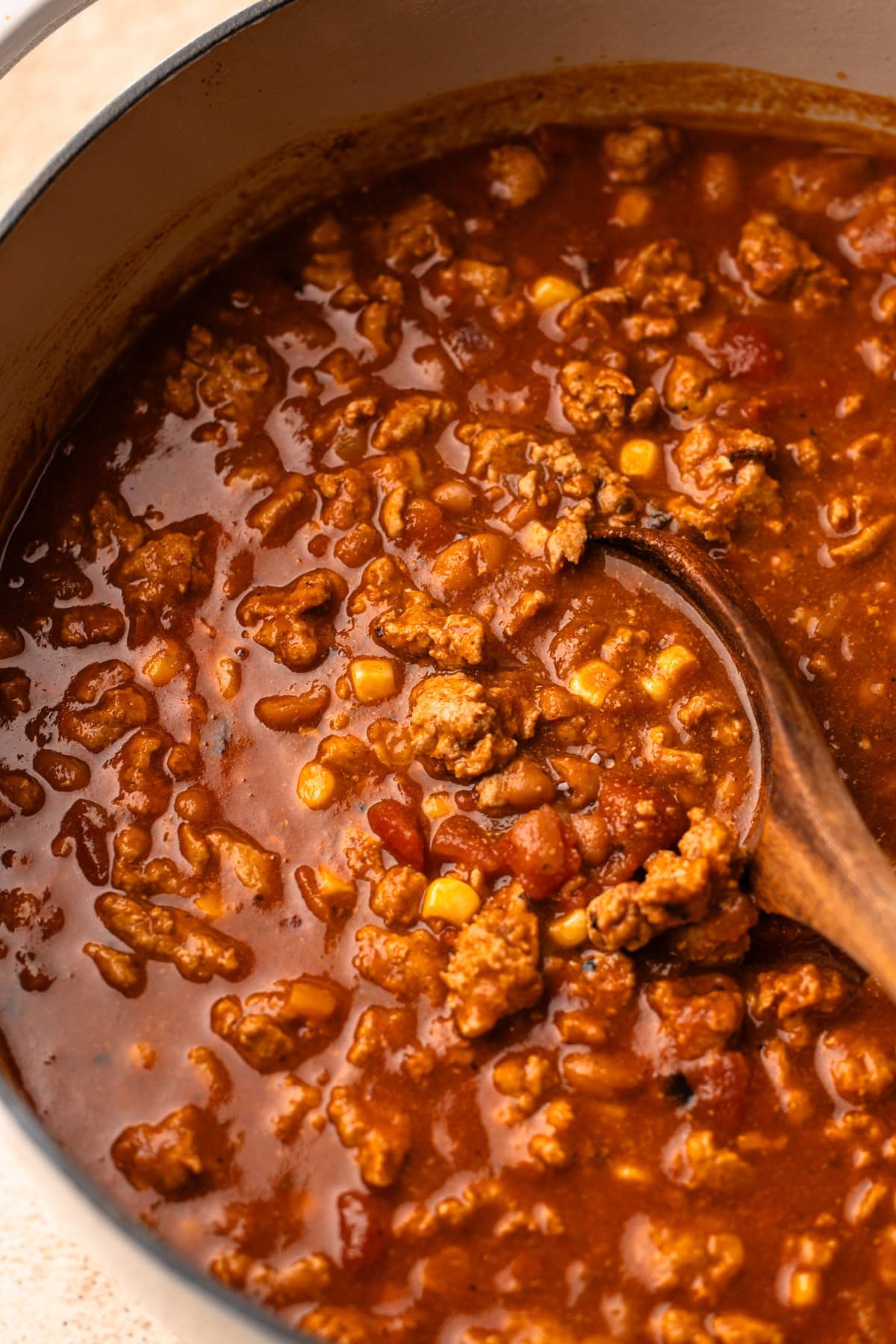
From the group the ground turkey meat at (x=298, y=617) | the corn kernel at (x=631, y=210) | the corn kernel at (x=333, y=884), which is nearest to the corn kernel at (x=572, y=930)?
the corn kernel at (x=333, y=884)

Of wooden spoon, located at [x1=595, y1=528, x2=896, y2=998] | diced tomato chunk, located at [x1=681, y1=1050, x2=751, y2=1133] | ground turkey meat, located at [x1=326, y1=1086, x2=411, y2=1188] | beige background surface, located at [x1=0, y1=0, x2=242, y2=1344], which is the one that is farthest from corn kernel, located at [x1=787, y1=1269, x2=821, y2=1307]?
beige background surface, located at [x1=0, y1=0, x2=242, y2=1344]

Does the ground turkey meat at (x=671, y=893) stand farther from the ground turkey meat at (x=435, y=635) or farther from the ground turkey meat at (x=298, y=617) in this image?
the ground turkey meat at (x=298, y=617)

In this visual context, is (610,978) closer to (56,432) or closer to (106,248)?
(56,432)

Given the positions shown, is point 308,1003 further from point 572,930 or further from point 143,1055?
point 572,930

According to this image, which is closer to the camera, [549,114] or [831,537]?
[831,537]

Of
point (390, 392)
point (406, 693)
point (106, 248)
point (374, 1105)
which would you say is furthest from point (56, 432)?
point (374, 1105)

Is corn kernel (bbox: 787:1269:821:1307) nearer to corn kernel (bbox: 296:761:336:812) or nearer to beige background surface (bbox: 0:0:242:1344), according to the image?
corn kernel (bbox: 296:761:336:812)
